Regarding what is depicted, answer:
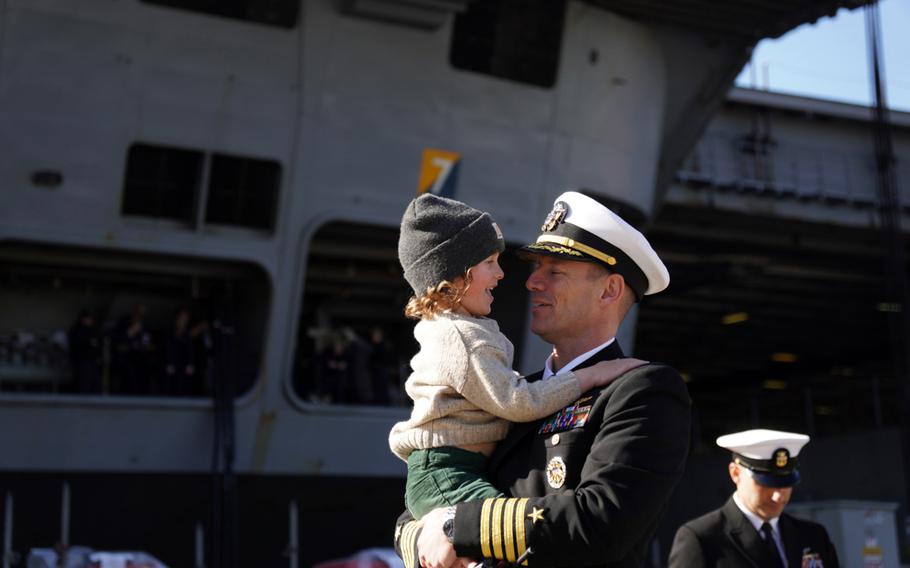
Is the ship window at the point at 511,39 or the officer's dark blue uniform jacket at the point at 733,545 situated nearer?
the officer's dark blue uniform jacket at the point at 733,545

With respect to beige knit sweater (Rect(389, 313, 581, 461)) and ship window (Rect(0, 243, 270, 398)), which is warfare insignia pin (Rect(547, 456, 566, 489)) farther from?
ship window (Rect(0, 243, 270, 398))

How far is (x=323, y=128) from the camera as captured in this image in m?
16.7

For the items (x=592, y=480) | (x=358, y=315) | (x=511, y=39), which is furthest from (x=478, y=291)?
(x=358, y=315)

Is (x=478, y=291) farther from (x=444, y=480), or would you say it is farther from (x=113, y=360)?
(x=113, y=360)

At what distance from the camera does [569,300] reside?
339 centimetres

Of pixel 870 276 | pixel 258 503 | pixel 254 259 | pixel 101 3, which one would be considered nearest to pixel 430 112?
pixel 254 259

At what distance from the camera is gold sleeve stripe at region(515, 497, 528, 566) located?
112 inches

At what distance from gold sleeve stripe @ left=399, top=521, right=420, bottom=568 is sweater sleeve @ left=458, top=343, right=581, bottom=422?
0.40m

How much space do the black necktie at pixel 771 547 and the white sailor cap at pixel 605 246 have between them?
9.52 ft

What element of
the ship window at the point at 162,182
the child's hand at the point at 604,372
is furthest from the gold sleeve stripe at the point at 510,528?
the ship window at the point at 162,182

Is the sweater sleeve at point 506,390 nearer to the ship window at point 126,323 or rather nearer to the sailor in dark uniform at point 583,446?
the sailor in dark uniform at point 583,446

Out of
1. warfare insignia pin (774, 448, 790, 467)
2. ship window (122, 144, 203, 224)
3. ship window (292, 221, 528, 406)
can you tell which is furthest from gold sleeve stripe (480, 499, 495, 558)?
ship window (122, 144, 203, 224)

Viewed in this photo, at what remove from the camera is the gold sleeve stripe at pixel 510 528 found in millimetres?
2855

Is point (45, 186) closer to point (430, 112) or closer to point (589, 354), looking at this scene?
point (430, 112)
